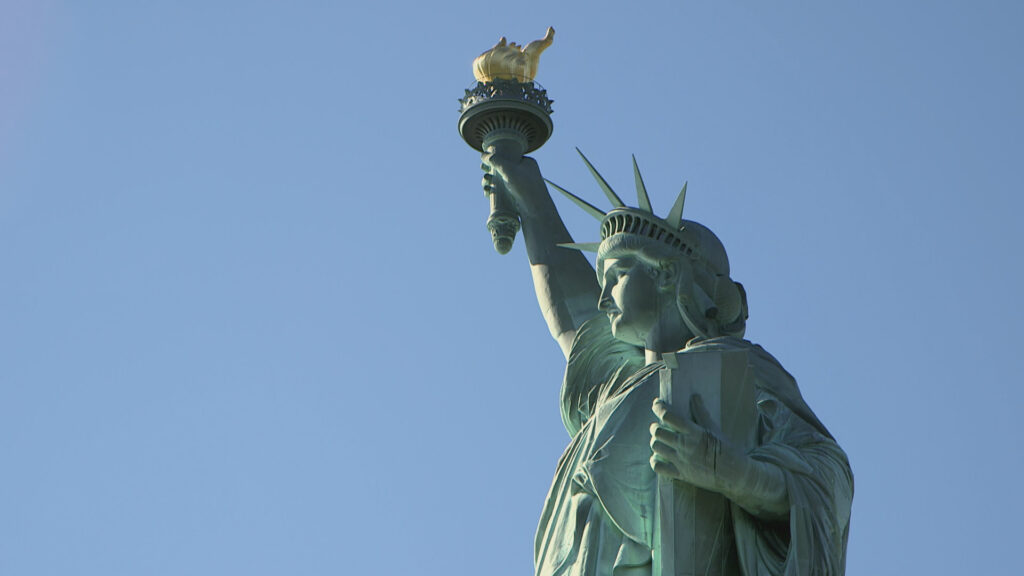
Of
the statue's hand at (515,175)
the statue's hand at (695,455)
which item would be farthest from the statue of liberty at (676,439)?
the statue's hand at (515,175)

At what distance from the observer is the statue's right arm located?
1602cm

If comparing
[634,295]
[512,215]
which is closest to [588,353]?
[634,295]

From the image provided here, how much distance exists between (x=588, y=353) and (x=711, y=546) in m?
2.36

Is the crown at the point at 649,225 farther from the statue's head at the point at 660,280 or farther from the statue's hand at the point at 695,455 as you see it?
the statue's hand at the point at 695,455

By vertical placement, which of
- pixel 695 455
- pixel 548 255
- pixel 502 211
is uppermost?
pixel 502 211

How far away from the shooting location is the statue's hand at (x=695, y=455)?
12852 mm

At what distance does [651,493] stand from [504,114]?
4101 millimetres

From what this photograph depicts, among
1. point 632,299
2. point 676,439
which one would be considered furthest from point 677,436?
point 632,299

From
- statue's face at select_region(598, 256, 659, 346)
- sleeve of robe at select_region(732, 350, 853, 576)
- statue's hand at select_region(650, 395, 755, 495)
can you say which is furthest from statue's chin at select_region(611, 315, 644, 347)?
statue's hand at select_region(650, 395, 755, 495)

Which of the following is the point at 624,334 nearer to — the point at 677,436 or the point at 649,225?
the point at 649,225

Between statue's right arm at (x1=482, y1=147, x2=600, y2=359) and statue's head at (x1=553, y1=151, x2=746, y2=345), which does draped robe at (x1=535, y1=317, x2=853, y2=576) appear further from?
statue's right arm at (x1=482, y1=147, x2=600, y2=359)

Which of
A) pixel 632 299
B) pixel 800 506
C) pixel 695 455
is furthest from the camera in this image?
pixel 632 299

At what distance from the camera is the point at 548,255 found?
16.4 metres

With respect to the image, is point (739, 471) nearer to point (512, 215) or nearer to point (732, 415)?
point (732, 415)
